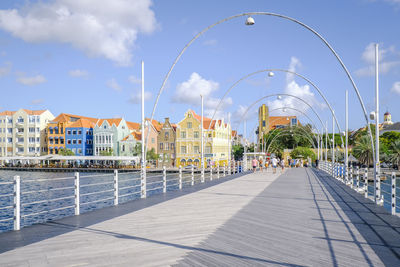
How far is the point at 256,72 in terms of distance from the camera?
88.1 feet

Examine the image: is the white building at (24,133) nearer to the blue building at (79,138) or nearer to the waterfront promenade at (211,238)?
the blue building at (79,138)

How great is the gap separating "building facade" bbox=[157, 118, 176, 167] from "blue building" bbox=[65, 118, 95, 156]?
63.8ft

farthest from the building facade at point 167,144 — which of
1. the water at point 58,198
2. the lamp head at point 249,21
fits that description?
the lamp head at point 249,21

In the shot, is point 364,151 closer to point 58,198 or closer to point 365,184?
point 365,184

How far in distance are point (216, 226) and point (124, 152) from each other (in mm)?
79064

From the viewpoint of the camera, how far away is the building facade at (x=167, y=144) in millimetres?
76875

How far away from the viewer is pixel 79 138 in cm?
8606

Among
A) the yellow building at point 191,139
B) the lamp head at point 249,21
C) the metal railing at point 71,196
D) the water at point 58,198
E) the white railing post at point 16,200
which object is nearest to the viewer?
the white railing post at point 16,200

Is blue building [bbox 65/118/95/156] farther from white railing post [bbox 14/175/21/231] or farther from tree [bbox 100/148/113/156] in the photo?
white railing post [bbox 14/175/21/231]

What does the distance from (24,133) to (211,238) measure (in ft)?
315

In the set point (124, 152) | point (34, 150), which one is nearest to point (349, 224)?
point (124, 152)

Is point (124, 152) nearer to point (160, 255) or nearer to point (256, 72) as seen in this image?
point (256, 72)

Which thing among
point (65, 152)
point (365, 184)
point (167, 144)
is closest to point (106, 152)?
point (65, 152)

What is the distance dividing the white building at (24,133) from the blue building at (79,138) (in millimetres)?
8670
